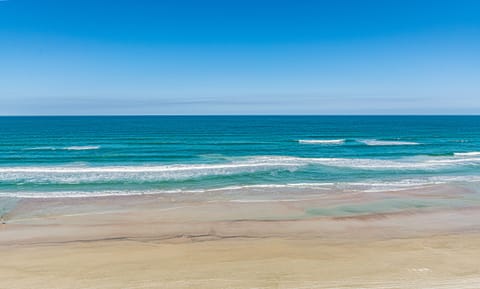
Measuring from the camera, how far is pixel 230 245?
9.97 meters

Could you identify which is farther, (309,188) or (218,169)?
(218,169)

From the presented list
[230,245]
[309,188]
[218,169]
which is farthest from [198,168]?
[230,245]

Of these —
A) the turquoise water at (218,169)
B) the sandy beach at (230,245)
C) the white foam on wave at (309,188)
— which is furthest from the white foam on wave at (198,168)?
the sandy beach at (230,245)

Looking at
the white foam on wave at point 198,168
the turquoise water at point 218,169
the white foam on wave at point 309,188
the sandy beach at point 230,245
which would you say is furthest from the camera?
the white foam on wave at point 198,168

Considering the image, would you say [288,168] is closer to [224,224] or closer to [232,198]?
[232,198]

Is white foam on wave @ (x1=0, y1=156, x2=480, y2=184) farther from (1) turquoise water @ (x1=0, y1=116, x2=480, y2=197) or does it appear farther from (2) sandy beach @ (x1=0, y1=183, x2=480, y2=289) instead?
(2) sandy beach @ (x1=0, y1=183, x2=480, y2=289)

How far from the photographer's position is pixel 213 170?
21.8m

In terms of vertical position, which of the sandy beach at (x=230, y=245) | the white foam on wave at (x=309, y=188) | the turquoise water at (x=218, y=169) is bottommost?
the sandy beach at (x=230, y=245)

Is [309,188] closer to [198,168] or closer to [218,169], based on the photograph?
[218,169]

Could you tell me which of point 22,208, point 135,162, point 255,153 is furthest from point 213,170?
point 22,208

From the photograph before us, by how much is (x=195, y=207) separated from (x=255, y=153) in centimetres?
1610

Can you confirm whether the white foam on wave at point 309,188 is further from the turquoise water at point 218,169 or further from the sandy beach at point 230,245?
the sandy beach at point 230,245

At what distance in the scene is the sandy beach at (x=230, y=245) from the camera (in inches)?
304

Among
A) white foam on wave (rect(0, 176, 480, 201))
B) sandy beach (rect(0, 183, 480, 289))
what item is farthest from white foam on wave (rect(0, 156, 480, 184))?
sandy beach (rect(0, 183, 480, 289))
